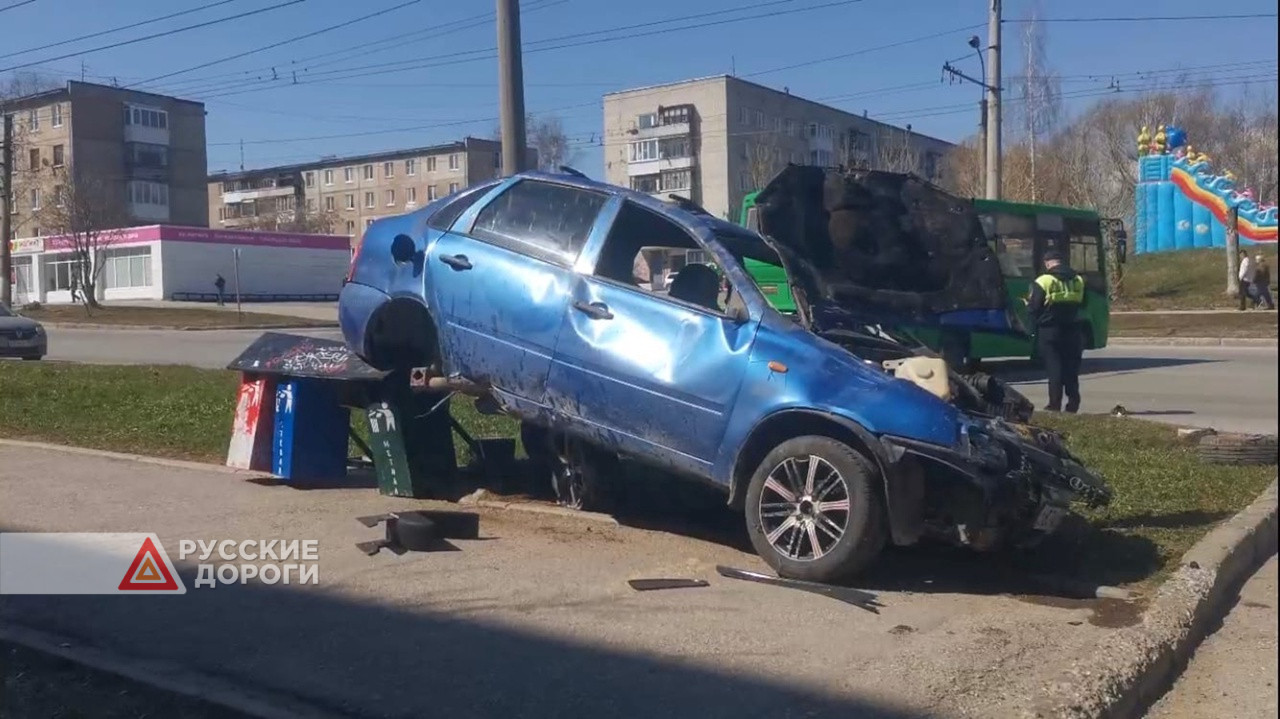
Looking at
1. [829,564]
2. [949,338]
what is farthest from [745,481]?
[949,338]

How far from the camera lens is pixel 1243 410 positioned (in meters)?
14.6

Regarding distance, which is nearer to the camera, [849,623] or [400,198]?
[849,623]

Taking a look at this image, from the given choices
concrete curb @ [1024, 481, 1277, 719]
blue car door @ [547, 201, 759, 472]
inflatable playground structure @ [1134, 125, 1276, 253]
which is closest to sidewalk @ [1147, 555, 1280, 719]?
concrete curb @ [1024, 481, 1277, 719]

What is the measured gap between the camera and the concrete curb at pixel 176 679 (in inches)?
176

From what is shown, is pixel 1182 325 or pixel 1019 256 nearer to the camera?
pixel 1019 256

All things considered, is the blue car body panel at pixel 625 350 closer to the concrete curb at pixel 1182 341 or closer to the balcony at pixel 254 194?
the concrete curb at pixel 1182 341

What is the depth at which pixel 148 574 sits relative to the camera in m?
6.30

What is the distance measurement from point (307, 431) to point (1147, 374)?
51.2 ft

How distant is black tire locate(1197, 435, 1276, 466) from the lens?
955 centimetres

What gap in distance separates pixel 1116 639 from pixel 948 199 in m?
3.19

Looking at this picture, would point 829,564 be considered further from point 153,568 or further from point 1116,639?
point 153,568

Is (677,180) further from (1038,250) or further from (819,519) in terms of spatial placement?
(819,519)

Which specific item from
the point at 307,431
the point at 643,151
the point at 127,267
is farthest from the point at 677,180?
the point at 307,431

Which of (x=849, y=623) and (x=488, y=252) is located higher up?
(x=488, y=252)
